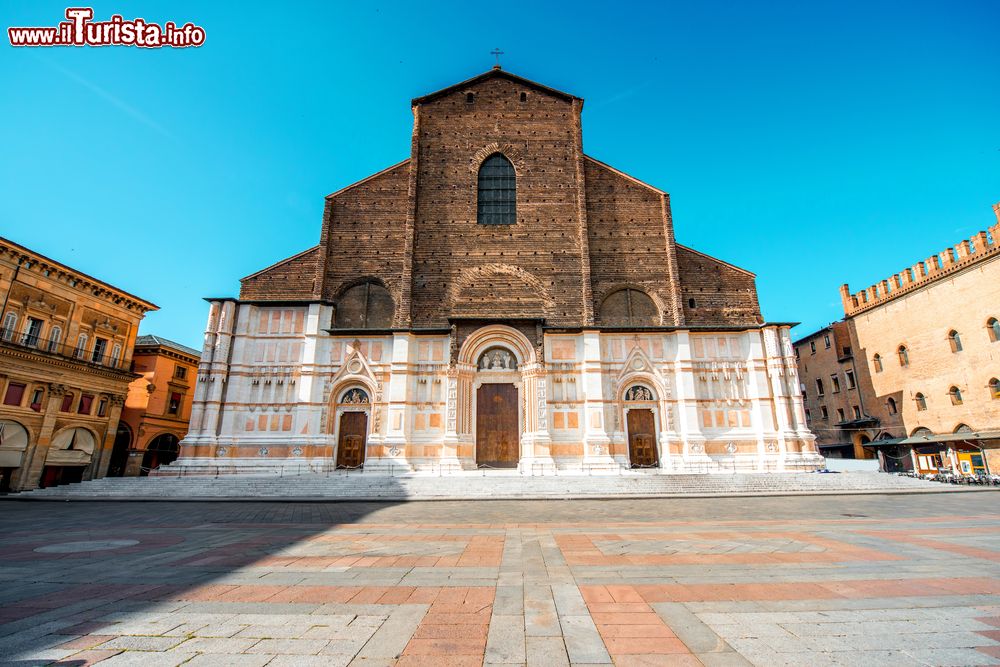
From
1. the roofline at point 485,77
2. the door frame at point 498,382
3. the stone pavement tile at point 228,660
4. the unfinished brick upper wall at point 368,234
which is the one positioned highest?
the roofline at point 485,77

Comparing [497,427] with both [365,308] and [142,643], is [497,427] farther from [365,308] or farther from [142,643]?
[142,643]

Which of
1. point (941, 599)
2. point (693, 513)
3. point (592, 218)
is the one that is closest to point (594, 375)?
point (592, 218)

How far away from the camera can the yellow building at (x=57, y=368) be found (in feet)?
70.8

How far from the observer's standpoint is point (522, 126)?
90.7 ft

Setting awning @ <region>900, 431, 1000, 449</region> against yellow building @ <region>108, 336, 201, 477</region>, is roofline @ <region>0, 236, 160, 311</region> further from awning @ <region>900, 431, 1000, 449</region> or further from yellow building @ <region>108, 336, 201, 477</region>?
awning @ <region>900, 431, 1000, 449</region>

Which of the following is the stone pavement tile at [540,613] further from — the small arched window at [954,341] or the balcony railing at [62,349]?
the small arched window at [954,341]

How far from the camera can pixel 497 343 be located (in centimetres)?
2345

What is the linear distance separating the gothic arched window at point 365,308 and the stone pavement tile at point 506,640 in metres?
21.0

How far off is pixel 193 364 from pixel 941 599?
39.8 metres

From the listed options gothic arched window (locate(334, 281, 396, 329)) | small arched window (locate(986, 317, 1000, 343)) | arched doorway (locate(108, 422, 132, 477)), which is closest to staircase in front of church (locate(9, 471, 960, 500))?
gothic arched window (locate(334, 281, 396, 329))

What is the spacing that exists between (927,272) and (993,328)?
5078 mm

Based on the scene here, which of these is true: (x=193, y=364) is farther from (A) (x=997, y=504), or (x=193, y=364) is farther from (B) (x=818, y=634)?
(A) (x=997, y=504)

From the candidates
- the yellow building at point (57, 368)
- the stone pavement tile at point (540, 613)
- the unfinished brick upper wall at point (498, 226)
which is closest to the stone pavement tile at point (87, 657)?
the stone pavement tile at point (540, 613)

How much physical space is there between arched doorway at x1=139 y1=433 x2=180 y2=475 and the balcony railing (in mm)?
6376
